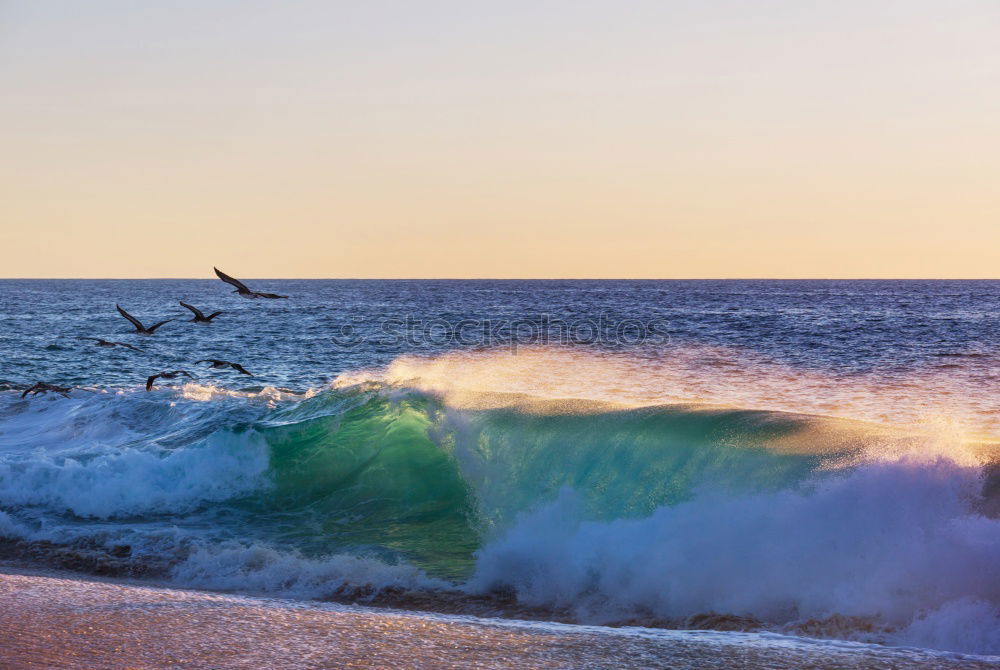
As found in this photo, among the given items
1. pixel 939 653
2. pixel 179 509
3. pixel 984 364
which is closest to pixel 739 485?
pixel 939 653

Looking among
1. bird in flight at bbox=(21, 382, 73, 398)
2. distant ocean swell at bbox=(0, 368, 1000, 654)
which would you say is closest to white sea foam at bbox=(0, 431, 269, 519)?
distant ocean swell at bbox=(0, 368, 1000, 654)

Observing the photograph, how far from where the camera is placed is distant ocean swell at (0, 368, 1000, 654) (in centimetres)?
785

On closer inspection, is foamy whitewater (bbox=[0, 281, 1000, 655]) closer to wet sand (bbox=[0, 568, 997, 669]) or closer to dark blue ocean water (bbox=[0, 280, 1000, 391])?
wet sand (bbox=[0, 568, 997, 669])

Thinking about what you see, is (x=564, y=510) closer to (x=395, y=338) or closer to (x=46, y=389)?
(x=46, y=389)

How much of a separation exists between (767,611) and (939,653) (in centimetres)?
176

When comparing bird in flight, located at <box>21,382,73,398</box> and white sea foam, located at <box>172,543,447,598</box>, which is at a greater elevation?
bird in flight, located at <box>21,382,73,398</box>

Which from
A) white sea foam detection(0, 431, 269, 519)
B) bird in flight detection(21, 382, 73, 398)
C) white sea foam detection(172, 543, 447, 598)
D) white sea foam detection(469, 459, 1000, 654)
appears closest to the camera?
white sea foam detection(469, 459, 1000, 654)

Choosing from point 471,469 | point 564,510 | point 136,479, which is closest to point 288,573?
point 564,510

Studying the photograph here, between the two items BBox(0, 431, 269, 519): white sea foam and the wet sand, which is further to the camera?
BBox(0, 431, 269, 519): white sea foam

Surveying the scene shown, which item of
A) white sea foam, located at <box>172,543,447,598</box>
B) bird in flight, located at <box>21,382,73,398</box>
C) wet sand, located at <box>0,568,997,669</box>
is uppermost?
bird in flight, located at <box>21,382,73,398</box>

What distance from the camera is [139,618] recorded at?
679cm

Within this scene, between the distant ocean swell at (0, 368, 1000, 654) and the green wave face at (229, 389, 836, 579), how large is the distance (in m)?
0.03

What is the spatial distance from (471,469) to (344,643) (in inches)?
239

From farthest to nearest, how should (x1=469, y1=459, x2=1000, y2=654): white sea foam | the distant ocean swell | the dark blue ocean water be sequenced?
1. the dark blue ocean water
2. the distant ocean swell
3. (x1=469, y1=459, x2=1000, y2=654): white sea foam
